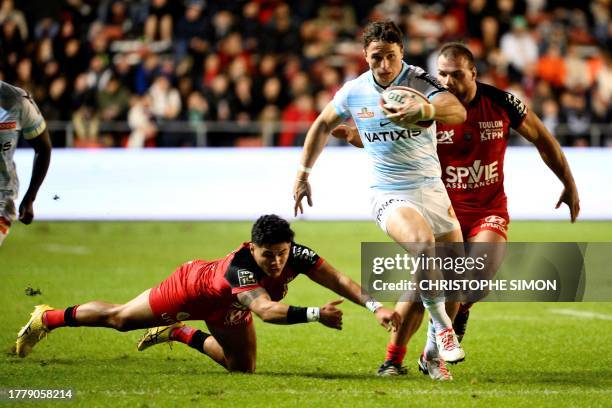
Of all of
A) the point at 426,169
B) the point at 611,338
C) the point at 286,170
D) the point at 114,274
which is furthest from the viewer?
the point at 286,170

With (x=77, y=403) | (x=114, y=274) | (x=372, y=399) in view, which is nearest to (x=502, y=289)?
(x=114, y=274)

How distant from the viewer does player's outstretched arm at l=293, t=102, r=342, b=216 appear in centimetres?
848

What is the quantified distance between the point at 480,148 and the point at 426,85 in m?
1.09

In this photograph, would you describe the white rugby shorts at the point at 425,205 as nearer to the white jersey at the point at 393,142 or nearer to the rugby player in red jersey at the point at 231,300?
the white jersey at the point at 393,142

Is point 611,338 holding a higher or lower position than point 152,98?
lower

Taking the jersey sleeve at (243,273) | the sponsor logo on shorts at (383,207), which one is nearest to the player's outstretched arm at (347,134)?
the sponsor logo on shorts at (383,207)

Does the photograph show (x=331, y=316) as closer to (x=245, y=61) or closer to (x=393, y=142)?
(x=393, y=142)

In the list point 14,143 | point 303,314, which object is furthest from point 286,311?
point 14,143

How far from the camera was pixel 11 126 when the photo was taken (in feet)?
29.2

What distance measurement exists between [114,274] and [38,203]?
5.30 m

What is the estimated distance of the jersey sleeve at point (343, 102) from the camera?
8.30 meters

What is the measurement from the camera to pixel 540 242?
15875 mm

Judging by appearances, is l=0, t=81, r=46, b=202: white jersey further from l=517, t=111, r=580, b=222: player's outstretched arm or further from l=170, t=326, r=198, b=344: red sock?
l=517, t=111, r=580, b=222: player's outstretched arm

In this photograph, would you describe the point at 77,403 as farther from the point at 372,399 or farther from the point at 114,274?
the point at 114,274
